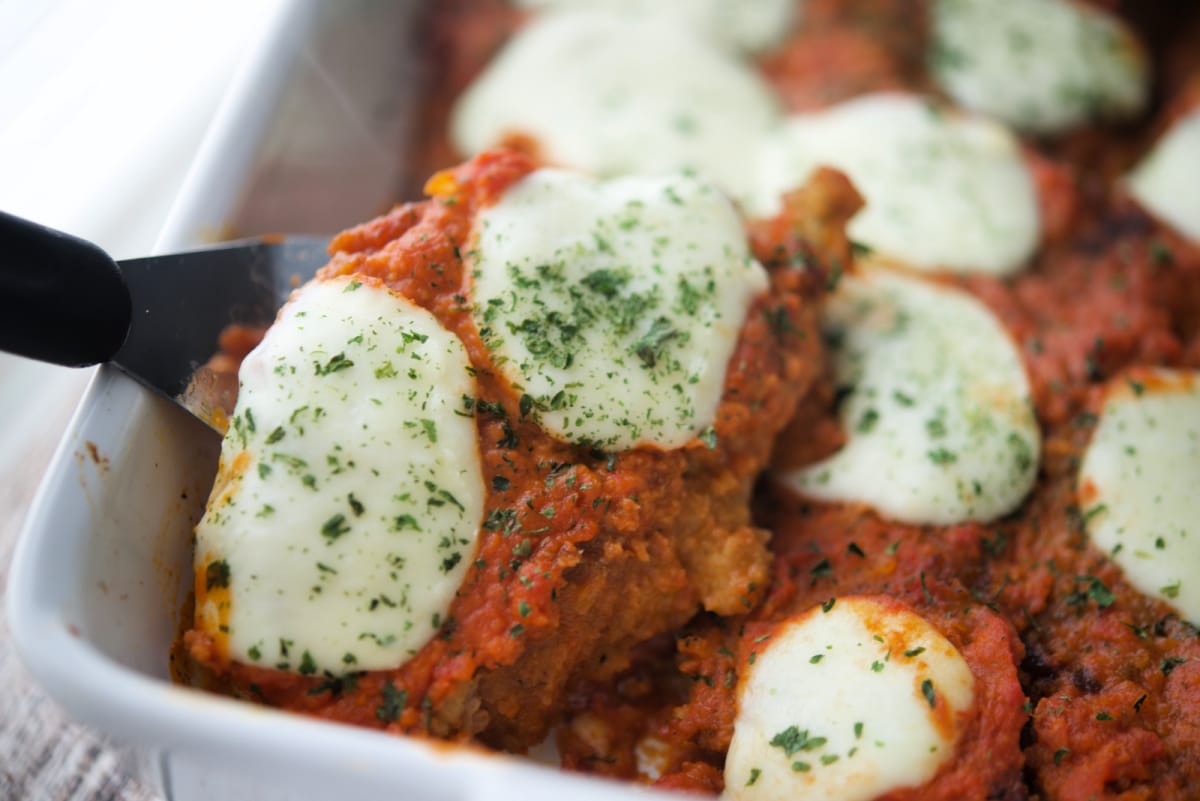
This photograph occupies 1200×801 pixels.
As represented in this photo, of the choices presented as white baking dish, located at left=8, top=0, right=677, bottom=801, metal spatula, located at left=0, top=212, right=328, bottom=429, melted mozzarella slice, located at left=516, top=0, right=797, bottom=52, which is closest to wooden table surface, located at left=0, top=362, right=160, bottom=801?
white baking dish, located at left=8, top=0, right=677, bottom=801

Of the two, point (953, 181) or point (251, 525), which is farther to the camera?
point (953, 181)

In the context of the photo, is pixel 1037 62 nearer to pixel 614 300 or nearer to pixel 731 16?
pixel 731 16

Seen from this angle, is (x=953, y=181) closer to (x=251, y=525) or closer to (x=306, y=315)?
(x=306, y=315)

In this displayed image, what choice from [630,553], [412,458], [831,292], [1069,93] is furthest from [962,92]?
[412,458]

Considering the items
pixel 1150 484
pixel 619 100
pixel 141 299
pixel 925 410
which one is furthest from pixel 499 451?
pixel 619 100

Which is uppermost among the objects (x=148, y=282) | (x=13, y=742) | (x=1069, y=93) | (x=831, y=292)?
(x=148, y=282)
